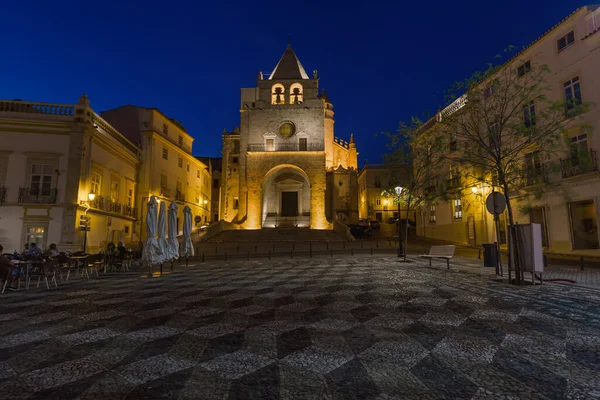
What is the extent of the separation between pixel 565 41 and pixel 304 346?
75.2ft

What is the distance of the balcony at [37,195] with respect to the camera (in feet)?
60.6

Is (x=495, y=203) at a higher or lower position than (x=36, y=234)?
higher

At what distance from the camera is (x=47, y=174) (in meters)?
19.1

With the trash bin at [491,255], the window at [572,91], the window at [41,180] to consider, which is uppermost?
the window at [572,91]

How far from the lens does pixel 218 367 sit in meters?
3.32

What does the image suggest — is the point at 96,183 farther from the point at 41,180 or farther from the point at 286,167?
the point at 286,167

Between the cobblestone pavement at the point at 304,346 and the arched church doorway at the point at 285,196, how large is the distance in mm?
33388

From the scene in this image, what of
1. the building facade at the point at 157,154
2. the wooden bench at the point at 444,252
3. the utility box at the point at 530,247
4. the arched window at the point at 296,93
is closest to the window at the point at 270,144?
the arched window at the point at 296,93

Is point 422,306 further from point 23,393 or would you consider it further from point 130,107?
point 130,107

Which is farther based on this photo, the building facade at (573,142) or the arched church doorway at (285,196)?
the arched church doorway at (285,196)

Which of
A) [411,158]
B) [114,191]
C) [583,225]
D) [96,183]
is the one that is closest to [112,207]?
[114,191]

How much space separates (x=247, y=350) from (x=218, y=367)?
1.77 feet

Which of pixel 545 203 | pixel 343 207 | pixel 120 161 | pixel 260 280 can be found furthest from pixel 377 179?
pixel 260 280

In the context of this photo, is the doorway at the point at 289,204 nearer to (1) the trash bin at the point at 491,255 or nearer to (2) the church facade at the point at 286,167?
(2) the church facade at the point at 286,167
